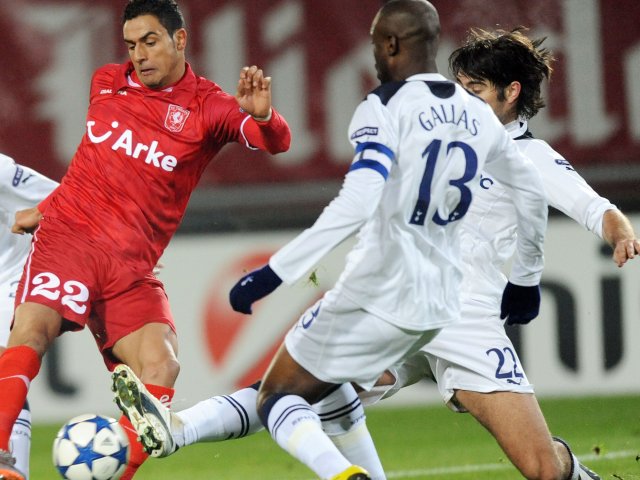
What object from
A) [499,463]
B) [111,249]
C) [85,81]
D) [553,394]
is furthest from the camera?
[85,81]

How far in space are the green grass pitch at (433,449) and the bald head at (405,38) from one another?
2293 millimetres

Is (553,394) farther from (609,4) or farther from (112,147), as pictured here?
(112,147)

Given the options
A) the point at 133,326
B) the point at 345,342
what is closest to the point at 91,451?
the point at 133,326

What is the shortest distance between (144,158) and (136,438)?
1.17 meters

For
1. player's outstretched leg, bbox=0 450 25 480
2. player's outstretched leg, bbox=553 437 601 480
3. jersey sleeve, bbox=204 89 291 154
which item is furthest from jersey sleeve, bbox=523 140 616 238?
player's outstretched leg, bbox=0 450 25 480

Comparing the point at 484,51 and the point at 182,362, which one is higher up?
the point at 484,51

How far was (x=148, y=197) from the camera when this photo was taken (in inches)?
202

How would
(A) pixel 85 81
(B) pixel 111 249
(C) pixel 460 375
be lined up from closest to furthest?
(C) pixel 460 375
(B) pixel 111 249
(A) pixel 85 81

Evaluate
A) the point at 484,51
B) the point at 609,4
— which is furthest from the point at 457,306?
the point at 609,4

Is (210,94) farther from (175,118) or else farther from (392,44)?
(392,44)

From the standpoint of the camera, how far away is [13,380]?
461 centimetres

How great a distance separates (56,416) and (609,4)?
15.9 ft

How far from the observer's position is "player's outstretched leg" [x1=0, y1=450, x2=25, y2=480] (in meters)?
4.33

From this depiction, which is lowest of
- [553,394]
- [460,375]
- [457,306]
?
[553,394]
